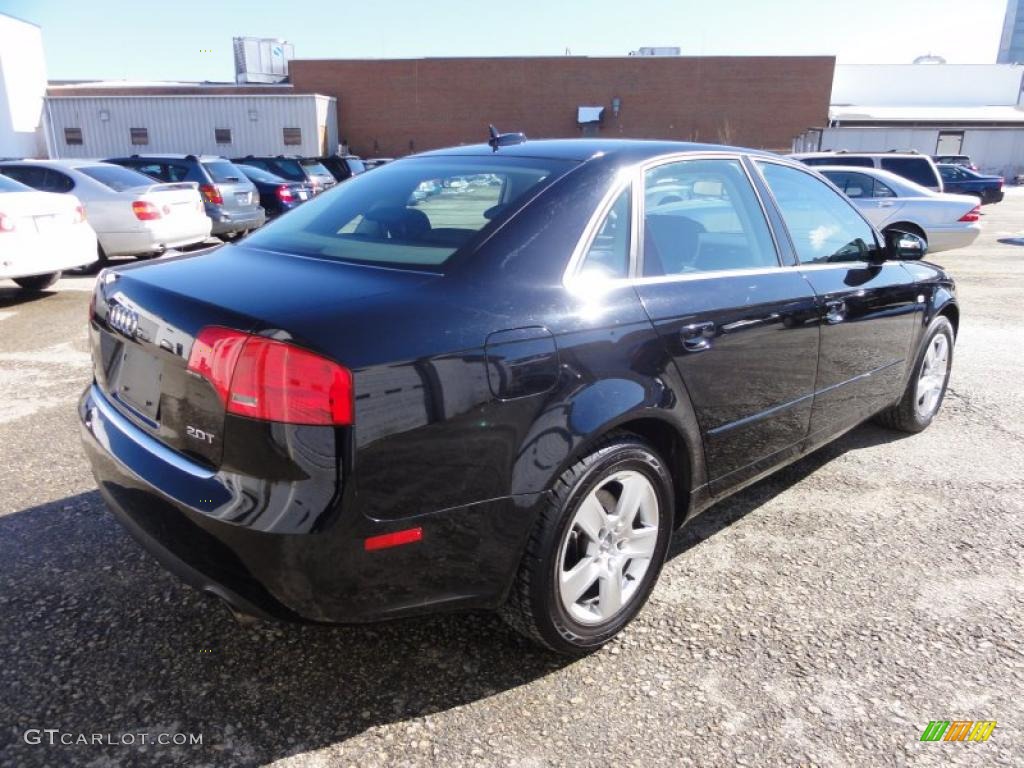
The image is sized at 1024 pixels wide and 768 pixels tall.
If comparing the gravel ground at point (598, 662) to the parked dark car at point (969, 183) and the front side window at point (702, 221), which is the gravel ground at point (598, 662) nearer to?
the front side window at point (702, 221)

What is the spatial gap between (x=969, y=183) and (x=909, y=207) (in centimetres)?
1662

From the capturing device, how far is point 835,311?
352 cm

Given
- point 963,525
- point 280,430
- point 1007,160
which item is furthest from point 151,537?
point 1007,160

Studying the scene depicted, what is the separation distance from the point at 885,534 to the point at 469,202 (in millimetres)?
2387

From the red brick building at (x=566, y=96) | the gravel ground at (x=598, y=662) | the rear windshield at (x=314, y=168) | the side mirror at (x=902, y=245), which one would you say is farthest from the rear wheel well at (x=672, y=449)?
the red brick building at (x=566, y=96)

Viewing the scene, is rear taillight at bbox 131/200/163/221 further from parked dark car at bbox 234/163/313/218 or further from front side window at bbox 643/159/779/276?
front side window at bbox 643/159/779/276

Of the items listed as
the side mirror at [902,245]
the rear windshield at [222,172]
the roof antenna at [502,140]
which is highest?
the roof antenna at [502,140]

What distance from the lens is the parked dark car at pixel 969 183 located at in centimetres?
2494

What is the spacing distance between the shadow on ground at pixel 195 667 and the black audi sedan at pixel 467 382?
0.34 meters

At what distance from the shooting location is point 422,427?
6.77ft

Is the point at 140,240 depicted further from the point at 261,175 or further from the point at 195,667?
the point at 195,667

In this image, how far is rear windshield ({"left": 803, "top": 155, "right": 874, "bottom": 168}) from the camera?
13.0m

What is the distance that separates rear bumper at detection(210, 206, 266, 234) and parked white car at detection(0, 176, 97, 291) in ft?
10.5

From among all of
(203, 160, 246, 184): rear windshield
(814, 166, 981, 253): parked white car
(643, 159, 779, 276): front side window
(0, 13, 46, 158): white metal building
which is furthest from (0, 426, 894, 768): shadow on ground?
(0, 13, 46, 158): white metal building
